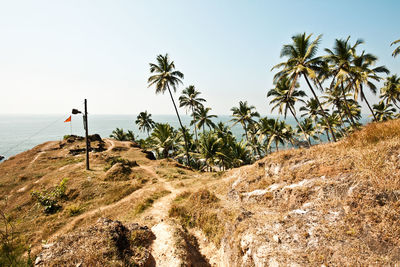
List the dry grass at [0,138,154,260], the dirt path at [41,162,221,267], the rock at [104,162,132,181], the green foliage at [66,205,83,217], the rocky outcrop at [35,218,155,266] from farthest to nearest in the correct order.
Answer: the rock at [104,162,132,181] → the green foliage at [66,205,83,217] → the dry grass at [0,138,154,260] → the dirt path at [41,162,221,267] → the rocky outcrop at [35,218,155,266]

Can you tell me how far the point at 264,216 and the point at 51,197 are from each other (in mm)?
20016

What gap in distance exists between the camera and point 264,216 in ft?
28.0

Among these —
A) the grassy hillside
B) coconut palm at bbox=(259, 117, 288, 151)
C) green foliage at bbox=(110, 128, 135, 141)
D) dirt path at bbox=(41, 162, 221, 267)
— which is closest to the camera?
the grassy hillside

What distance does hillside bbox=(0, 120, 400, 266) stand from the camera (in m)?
5.68

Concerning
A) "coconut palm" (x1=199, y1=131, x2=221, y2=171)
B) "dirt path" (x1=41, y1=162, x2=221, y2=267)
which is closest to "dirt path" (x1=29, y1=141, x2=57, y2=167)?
"dirt path" (x1=41, y1=162, x2=221, y2=267)

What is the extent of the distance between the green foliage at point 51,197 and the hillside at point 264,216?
99 mm

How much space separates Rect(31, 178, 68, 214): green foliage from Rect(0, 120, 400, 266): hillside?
10cm

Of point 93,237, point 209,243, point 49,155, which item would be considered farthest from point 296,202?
point 49,155

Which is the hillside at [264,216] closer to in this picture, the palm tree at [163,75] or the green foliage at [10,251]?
the green foliage at [10,251]

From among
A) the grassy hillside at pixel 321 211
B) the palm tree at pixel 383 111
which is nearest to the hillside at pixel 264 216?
the grassy hillside at pixel 321 211

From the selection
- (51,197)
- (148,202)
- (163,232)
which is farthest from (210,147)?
(51,197)

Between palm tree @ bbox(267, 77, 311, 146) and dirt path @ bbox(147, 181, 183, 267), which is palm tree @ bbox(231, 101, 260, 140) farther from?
dirt path @ bbox(147, 181, 183, 267)

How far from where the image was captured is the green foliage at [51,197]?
15586 mm

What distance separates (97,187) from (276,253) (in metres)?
18.5
